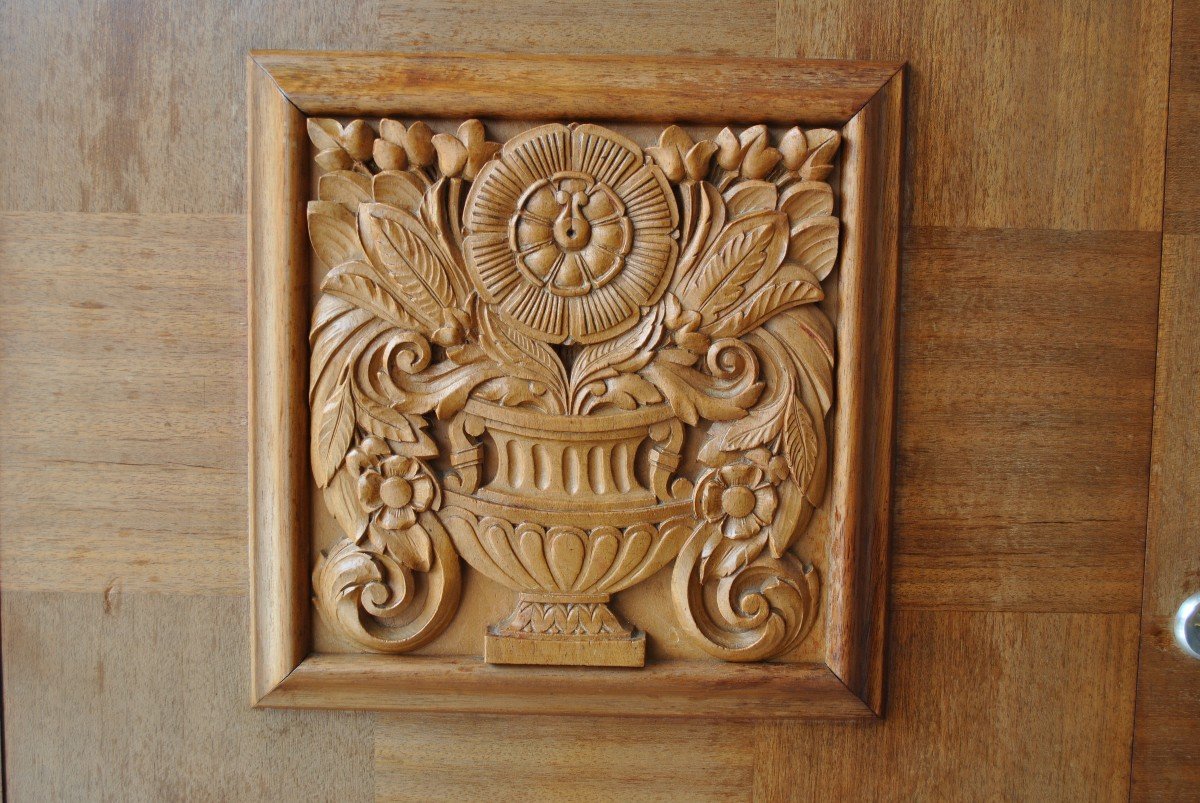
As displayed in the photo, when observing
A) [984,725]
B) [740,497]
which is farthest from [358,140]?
[984,725]

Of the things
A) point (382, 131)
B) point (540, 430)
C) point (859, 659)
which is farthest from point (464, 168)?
point (859, 659)

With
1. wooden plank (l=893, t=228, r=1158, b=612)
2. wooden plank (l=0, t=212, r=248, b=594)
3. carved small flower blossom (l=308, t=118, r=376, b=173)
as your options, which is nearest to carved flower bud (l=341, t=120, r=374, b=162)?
carved small flower blossom (l=308, t=118, r=376, b=173)

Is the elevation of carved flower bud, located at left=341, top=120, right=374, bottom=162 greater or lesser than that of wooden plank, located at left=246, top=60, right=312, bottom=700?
greater

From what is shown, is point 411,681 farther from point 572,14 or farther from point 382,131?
point 572,14

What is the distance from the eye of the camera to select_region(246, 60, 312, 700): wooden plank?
54 cm

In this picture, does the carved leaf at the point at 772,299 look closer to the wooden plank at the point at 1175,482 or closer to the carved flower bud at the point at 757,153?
the carved flower bud at the point at 757,153

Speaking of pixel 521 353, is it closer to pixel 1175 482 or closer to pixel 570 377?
pixel 570 377

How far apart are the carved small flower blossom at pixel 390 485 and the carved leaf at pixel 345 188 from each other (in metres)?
0.18

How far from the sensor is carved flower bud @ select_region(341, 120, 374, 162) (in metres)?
0.53

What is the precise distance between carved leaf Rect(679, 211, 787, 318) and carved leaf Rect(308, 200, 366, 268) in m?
0.25

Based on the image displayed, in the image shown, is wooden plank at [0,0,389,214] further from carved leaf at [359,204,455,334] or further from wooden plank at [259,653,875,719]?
wooden plank at [259,653,875,719]

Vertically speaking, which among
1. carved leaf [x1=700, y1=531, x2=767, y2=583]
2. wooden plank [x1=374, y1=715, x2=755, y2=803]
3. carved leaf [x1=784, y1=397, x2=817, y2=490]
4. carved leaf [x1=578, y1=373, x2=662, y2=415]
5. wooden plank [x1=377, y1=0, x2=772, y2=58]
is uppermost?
wooden plank [x1=377, y1=0, x2=772, y2=58]

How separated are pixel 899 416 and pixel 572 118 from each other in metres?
0.34

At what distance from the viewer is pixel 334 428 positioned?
545mm
